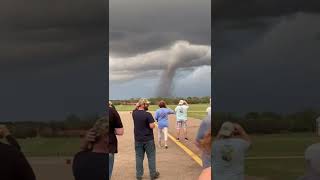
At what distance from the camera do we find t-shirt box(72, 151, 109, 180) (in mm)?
1637

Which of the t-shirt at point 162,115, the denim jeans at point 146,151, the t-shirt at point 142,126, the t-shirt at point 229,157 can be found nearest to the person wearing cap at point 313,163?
the t-shirt at point 229,157

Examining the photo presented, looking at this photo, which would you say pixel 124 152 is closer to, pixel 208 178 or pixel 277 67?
pixel 277 67

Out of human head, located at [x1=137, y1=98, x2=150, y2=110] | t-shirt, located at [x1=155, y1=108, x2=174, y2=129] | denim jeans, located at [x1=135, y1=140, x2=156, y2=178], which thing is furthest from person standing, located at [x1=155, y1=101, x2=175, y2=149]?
denim jeans, located at [x1=135, y1=140, x2=156, y2=178]

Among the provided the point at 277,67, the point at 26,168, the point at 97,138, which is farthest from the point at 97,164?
the point at 277,67

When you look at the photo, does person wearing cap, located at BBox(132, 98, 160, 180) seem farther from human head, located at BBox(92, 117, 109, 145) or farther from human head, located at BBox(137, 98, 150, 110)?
human head, located at BBox(92, 117, 109, 145)

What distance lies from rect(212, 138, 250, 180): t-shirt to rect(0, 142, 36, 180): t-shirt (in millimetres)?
662

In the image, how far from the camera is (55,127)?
6.57 feet

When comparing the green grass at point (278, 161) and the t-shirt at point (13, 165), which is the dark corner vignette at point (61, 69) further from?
the green grass at point (278, 161)

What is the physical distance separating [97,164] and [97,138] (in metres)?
0.09

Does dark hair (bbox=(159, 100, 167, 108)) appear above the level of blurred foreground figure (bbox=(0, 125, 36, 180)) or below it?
above

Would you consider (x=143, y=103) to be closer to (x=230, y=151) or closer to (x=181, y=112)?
(x=230, y=151)

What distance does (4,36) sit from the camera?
6.52 ft

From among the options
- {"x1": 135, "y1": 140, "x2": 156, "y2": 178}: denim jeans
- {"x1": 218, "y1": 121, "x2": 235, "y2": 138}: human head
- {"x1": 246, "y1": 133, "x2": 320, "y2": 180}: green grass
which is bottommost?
{"x1": 246, "y1": 133, "x2": 320, "y2": 180}: green grass

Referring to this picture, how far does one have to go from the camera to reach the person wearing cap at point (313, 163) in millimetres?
1773
